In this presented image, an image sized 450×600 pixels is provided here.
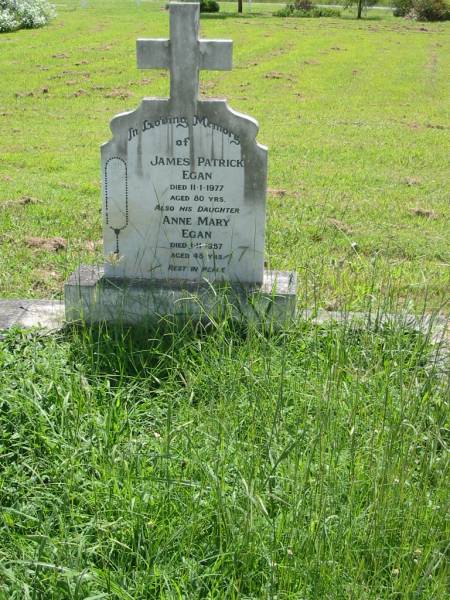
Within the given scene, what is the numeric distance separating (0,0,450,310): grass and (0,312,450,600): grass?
0.86 metres

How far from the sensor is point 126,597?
2.77 metres

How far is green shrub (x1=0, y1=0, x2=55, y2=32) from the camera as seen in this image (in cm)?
2917

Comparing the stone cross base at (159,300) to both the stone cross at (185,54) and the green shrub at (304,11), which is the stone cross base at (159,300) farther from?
the green shrub at (304,11)

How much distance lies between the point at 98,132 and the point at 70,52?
11.1 metres

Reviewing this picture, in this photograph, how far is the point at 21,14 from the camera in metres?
30.2

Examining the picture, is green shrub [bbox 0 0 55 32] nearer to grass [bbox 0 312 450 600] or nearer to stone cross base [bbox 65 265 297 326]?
stone cross base [bbox 65 265 297 326]

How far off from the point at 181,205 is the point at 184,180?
167 millimetres

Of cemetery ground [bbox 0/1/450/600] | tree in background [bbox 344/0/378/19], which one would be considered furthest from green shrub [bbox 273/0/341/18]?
cemetery ground [bbox 0/1/450/600]

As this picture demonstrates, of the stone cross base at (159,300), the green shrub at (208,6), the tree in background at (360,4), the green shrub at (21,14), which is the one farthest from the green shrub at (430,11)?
the stone cross base at (159,300)

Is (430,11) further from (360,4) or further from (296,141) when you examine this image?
(296,141)

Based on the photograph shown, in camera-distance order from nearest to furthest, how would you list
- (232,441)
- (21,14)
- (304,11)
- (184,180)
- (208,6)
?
(232,441), (184,180), (21,14), (208,6), (304,11)

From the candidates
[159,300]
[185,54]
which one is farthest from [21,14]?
[159,300]

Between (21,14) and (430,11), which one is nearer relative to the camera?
(21,14)

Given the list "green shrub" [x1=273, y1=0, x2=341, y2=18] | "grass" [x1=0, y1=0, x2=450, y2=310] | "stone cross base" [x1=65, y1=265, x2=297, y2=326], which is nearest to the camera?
"stone cross base" [x1=65, y1=265, x2=297, y2=326]
